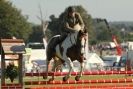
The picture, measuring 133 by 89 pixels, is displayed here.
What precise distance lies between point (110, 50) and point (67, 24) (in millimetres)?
64697

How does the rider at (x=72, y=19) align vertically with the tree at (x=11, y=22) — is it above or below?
below

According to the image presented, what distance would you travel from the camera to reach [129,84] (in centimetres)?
1642

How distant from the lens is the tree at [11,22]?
2867 inches

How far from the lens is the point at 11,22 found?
74.1 metres

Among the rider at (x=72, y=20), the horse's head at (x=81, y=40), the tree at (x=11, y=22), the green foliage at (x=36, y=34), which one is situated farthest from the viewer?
the green foliage at (x=36, y=34)

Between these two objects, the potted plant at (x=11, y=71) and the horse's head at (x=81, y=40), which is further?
the horse's head at (x=81, y=40)

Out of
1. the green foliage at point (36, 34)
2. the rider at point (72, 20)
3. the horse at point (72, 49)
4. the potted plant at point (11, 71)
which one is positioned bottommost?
the potted plant at point (11, 71)

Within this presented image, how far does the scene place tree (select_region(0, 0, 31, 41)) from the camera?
72.8 meters

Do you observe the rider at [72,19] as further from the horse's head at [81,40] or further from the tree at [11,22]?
the tree at [11,22]

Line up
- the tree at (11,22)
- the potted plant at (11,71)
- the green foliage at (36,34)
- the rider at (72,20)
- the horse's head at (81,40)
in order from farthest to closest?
the green foliage at (36,34) < the tree at (11,22) < the rider at (72,20) < the horse's head at (81,40) < the potted plant at (11,71)

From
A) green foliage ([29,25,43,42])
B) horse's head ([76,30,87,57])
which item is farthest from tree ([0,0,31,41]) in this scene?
horse's head ([76,30,87,57])

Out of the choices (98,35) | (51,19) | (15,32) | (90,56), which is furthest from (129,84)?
(98,35)

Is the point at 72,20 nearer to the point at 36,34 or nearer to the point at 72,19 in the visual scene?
the point at 72,19

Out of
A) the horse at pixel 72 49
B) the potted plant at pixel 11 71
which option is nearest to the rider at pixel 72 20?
the horse at pixel 72 49
